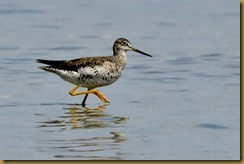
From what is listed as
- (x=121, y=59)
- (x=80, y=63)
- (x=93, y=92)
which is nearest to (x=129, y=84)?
(x=121, y=59)

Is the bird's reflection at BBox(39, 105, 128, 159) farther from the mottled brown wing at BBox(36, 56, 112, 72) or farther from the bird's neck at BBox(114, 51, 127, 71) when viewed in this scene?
the bird's neck at BBox(114, 51, 127, 71)

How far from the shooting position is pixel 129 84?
→ 57.5 ft

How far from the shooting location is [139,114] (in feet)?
47.6

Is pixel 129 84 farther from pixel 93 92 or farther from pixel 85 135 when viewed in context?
pixel 85 135

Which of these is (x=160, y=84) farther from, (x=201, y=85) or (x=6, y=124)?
(x=6, y=124)

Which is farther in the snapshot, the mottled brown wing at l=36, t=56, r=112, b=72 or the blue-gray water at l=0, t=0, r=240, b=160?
the mottled brown wing at l=36, t=56, r=112, b=72

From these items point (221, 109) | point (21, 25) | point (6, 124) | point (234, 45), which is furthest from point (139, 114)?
point (21, 25)

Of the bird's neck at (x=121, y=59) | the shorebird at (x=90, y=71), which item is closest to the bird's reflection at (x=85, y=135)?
the shorebird at (x=90, y=71)

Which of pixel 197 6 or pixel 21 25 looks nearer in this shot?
pixel 21 25

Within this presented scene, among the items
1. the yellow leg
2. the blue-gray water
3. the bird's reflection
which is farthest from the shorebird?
the bird's reflection

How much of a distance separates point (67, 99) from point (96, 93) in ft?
Result: 2.01

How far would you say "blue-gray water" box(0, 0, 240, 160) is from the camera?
12048 mm

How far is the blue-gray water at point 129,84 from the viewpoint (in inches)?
474

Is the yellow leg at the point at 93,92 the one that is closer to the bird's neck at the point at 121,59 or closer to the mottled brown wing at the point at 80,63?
the mottled brown wing at the point at 80,63
